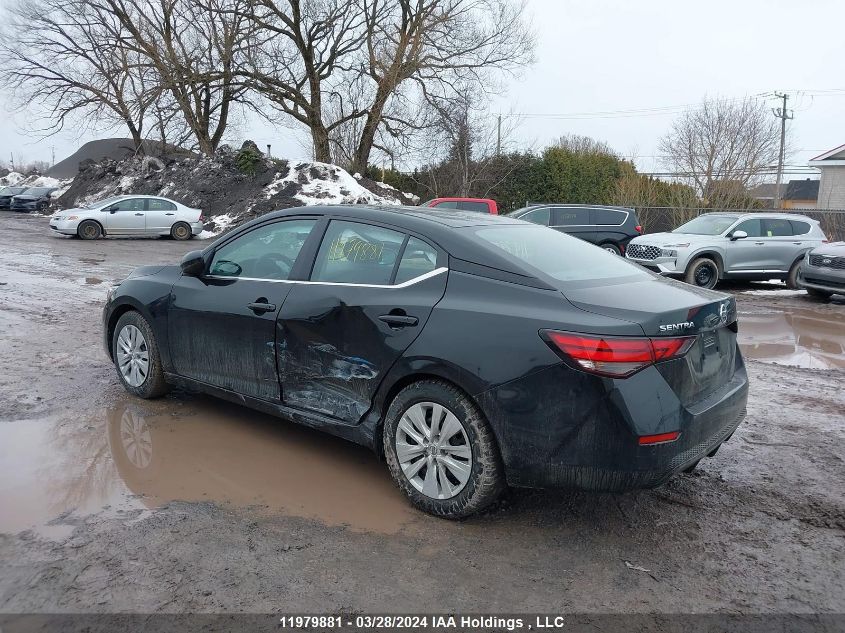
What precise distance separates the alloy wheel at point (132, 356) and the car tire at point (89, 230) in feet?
60.7

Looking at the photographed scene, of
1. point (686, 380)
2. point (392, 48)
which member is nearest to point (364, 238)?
point (686, 380)

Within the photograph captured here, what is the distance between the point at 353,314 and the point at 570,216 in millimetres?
15647

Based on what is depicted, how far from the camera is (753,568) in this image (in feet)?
10.5

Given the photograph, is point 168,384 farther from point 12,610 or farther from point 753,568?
point 753,568

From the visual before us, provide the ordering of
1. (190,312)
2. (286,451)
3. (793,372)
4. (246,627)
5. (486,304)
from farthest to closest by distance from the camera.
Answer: (793,372), (190,312), (286,451), (486,304), (246,627)

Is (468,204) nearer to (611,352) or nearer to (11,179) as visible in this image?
(611,352)

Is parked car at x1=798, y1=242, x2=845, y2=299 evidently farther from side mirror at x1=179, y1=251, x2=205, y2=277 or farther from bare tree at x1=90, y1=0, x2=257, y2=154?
bare tree at x1=90, y1=0, x2=257, y2=154

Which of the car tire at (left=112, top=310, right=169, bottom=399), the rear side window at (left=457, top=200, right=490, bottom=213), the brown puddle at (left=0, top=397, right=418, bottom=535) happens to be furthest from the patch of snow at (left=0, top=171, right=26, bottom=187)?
the brown puddle at (left=0, top=397, right=418, bottom=535)

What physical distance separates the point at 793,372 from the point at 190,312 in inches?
230

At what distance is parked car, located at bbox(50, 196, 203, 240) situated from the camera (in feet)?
71.6

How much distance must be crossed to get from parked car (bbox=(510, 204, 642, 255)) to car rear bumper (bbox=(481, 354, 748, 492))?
15517mm

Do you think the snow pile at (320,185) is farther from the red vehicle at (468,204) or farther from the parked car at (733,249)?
the parked car at (733,249)

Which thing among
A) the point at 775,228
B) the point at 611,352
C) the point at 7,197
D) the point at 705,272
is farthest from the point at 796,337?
the point at 7,197

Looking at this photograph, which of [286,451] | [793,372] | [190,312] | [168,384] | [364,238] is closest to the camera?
[364,238]
